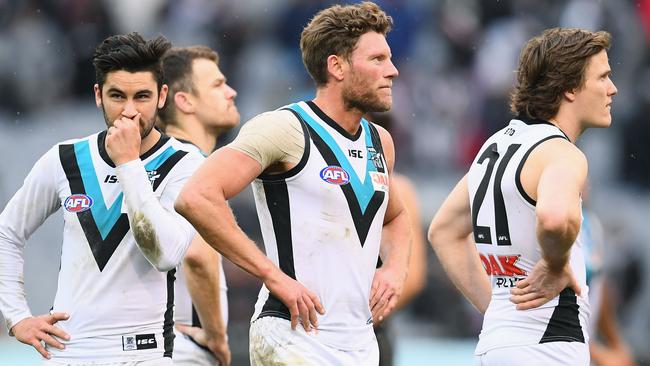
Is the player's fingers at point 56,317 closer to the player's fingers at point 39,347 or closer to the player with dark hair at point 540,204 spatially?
the player's fingers at point 39,347

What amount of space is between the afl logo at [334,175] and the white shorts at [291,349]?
2.23 ft

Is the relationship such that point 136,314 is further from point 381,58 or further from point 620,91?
point 620,91

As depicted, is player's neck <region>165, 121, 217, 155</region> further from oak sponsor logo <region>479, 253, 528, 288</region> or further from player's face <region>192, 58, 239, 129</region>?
oak sponsor logo <region>479, 253, 528, 288</region>

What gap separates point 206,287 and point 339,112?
1597mm

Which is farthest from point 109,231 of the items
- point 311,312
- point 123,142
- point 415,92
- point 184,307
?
point 415,92

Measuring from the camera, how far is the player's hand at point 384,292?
5961 mm

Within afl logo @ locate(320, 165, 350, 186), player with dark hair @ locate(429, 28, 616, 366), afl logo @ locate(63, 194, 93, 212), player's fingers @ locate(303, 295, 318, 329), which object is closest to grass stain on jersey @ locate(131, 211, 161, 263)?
afl logo @ locate(63, 194, 93, 212)

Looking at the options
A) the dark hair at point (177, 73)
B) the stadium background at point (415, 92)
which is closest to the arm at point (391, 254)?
the dark hair at point (177, 73)

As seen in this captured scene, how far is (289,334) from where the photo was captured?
225 inches

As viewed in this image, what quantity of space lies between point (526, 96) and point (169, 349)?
2.13 m

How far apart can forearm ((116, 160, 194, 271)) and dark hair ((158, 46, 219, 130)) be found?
213cm

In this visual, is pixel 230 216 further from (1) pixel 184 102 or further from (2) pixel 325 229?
(1) pixel 184 102

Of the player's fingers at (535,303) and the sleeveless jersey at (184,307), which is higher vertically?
the player's fingers at (535,303)

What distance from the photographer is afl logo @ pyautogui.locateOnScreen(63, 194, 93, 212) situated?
19.5 feet
